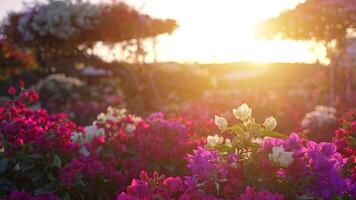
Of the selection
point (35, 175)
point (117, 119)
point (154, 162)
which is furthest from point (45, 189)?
point (117, 119)

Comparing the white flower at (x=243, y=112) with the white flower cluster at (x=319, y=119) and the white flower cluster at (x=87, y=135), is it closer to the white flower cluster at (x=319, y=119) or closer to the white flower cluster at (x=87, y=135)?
the white flower cluster at (x=87, y=135)

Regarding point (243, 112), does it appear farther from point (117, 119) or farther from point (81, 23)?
point (81, 23)

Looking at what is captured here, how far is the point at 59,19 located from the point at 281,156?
1368cm

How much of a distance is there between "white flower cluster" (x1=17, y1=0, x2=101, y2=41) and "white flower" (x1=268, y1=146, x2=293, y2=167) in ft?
43.3

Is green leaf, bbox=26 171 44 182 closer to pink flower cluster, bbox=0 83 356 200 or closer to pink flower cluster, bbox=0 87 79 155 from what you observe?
pink flower cluster, bbox=0 83 356 200

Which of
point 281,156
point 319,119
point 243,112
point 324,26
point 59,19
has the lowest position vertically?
point 319,119

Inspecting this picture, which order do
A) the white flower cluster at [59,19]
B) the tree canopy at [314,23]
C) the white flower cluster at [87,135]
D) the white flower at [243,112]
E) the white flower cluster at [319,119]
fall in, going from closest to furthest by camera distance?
the white flower at [243,112] → the white flower cluster at [87,135] → the white flower cluster at [319,119] → the tree canopy at [314,23] → the white flower cluster at [59,19]

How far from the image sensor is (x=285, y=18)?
14875 millimetres

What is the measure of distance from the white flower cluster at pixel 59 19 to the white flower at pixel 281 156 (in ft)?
43.3

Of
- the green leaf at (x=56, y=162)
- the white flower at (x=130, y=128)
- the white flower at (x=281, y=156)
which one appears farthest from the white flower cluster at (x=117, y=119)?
the white flower at (x=281, y=156)

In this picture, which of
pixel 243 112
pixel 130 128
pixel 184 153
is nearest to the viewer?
pixel 243 112

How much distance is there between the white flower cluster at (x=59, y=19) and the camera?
1576 cm

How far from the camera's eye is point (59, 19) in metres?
15.9

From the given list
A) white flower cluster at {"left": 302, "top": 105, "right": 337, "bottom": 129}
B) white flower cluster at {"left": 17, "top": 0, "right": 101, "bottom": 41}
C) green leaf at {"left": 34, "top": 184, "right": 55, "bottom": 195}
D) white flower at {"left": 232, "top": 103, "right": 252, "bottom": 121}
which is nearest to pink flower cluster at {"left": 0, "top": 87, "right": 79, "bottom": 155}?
green leaf at {"left": 34, "top": 184, "right": 55, "bottom": 195}
